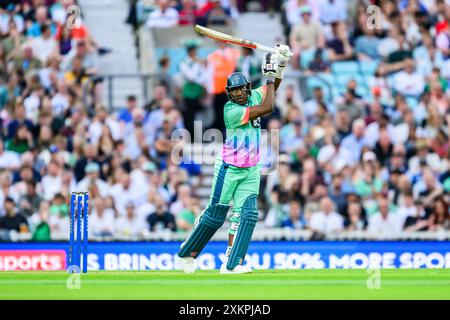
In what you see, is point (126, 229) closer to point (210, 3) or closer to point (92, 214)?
point (92, 214)

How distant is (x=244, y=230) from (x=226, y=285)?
911 mm

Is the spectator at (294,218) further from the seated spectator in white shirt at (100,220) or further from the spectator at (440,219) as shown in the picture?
the seated spectator in white shirt at (100,220)

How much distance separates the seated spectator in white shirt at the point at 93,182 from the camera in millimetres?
19859

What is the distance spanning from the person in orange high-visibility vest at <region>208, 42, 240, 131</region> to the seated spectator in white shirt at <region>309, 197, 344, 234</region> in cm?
284

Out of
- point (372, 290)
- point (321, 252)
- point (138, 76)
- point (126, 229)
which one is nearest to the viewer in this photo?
point (372, 290)

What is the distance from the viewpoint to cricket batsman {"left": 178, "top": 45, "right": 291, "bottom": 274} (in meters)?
13.3

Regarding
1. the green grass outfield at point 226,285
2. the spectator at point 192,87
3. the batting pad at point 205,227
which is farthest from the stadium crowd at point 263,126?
the batting pad at point 205,227

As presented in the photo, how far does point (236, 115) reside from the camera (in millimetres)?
13156

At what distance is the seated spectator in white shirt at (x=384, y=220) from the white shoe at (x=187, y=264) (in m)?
5.97

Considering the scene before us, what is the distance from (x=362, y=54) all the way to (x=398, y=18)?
95 cm

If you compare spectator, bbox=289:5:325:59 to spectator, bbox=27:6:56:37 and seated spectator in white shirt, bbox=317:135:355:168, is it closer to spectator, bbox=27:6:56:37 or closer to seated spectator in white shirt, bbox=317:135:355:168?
seated spectator in white shirt, bbox=317:135:355:168

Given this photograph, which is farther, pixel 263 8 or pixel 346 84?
pixel 263 8
